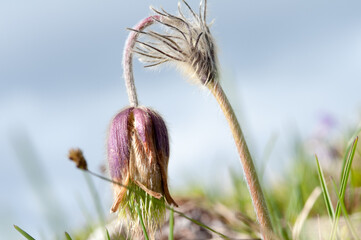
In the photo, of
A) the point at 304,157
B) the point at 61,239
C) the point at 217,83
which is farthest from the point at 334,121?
the point at 61,239

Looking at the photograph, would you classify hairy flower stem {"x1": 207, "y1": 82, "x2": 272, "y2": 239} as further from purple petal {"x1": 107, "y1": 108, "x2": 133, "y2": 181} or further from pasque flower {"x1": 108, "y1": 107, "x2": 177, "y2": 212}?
purple petal {"x1": 107, "y1": 108, "x2": 133, "y2": 181}

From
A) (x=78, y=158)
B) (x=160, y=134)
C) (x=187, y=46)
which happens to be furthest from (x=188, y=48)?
(x=78, y=158)

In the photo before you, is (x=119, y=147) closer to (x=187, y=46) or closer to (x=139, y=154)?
(x=139, y=154)

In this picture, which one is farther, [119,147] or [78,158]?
[119,147]

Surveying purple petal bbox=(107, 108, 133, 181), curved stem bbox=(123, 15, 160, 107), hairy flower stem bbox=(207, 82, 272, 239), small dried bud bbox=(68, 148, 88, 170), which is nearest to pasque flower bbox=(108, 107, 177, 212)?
purple petal bbox=(107, 108, 133, 181)

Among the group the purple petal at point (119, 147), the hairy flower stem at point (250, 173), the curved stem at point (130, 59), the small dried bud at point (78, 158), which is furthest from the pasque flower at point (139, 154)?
the small dried bud at point (78, 158)

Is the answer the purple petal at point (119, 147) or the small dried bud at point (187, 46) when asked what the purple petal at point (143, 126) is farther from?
the small dried bud at point (187, 46)
